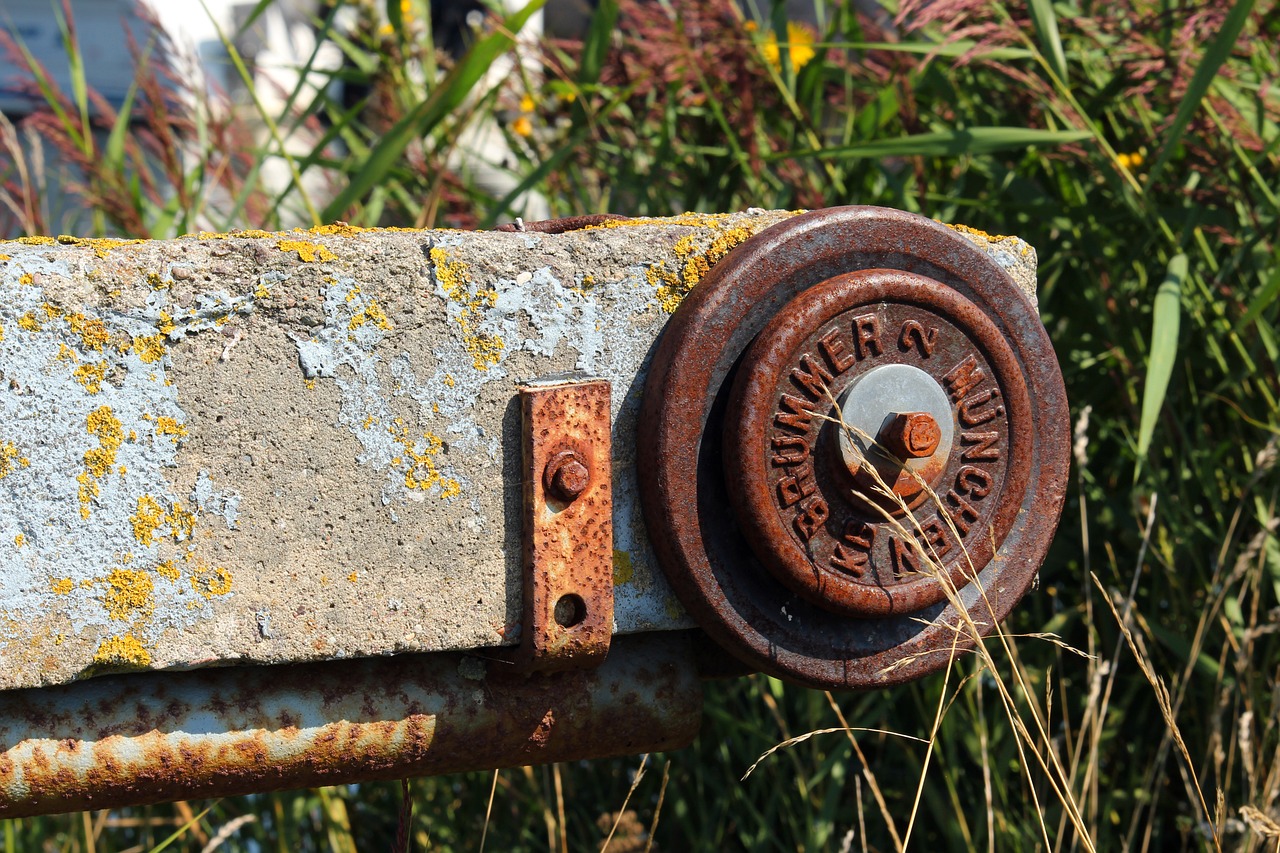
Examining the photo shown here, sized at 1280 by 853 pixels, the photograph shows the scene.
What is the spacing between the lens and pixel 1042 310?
7.91ft

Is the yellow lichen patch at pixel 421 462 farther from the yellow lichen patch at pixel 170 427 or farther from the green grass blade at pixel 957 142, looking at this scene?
the green grass blade at pixel 957 142

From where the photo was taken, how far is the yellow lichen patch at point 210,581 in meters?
1.19

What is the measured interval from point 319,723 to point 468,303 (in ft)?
1.60

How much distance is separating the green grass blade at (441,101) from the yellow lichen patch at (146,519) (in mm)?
903

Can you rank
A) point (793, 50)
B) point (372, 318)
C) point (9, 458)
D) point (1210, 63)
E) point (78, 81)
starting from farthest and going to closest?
point (793, 50) < point (78, 81) < point (1210, 63) < point (372, 318) < point (9, 458)

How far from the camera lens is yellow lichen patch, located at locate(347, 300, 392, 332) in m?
1.21

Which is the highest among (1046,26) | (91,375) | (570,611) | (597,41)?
(597,41)

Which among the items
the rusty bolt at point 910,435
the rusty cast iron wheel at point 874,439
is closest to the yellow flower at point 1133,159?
the rusty cast iron wheel at point 874,439

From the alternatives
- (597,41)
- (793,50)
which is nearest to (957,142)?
(597,41)

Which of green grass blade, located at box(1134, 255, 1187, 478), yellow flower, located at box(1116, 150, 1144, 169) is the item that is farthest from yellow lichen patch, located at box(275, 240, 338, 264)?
yellow flower, located at box(1116, 150, 1144, 169)

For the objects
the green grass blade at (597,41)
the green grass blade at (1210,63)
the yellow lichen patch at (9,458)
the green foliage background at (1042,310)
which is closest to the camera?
the yellow lichen patch at (9,458)

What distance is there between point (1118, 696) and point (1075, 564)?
0.28m

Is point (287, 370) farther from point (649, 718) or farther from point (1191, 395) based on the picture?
point (1191, 395)

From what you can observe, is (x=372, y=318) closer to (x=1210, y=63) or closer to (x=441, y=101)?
(x=441, y=101)
